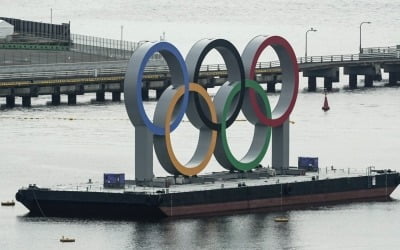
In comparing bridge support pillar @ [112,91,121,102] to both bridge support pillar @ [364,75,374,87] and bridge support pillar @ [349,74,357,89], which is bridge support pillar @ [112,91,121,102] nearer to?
bridge support pillar @ [349,74,357,89]

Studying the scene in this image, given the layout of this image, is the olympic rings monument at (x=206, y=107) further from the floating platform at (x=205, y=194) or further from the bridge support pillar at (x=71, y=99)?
the bridge support pillar at (x=71, y=99)

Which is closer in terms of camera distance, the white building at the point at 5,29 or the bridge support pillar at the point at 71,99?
the bridge support pillar at the point at 71,99

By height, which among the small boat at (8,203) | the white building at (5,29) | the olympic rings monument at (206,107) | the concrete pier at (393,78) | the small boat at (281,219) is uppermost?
the white building at (5,29)

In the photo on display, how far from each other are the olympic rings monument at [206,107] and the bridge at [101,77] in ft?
179

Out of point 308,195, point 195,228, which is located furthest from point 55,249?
point 308,195

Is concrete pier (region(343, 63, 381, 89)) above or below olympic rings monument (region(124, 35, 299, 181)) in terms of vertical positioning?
above

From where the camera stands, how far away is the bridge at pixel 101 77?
15275 cm

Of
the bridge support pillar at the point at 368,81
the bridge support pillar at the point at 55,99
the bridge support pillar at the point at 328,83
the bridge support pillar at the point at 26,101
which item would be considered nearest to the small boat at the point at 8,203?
the bridge support pillar at the point at 26,101

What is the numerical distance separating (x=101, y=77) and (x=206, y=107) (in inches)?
2620

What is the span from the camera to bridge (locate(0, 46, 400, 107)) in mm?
152750

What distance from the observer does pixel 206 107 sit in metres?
93.1

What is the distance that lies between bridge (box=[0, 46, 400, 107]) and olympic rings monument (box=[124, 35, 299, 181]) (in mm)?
54552

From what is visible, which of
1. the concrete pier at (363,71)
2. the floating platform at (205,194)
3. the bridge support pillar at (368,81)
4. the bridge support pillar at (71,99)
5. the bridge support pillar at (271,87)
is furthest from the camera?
the bridge support pillar at (368,81)

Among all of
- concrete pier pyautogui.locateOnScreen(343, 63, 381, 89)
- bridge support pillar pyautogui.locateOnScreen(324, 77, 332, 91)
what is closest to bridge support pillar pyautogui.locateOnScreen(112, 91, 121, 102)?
bridge support pillar pyautogui.locateOnScreen(324, 77, 332, 91)
